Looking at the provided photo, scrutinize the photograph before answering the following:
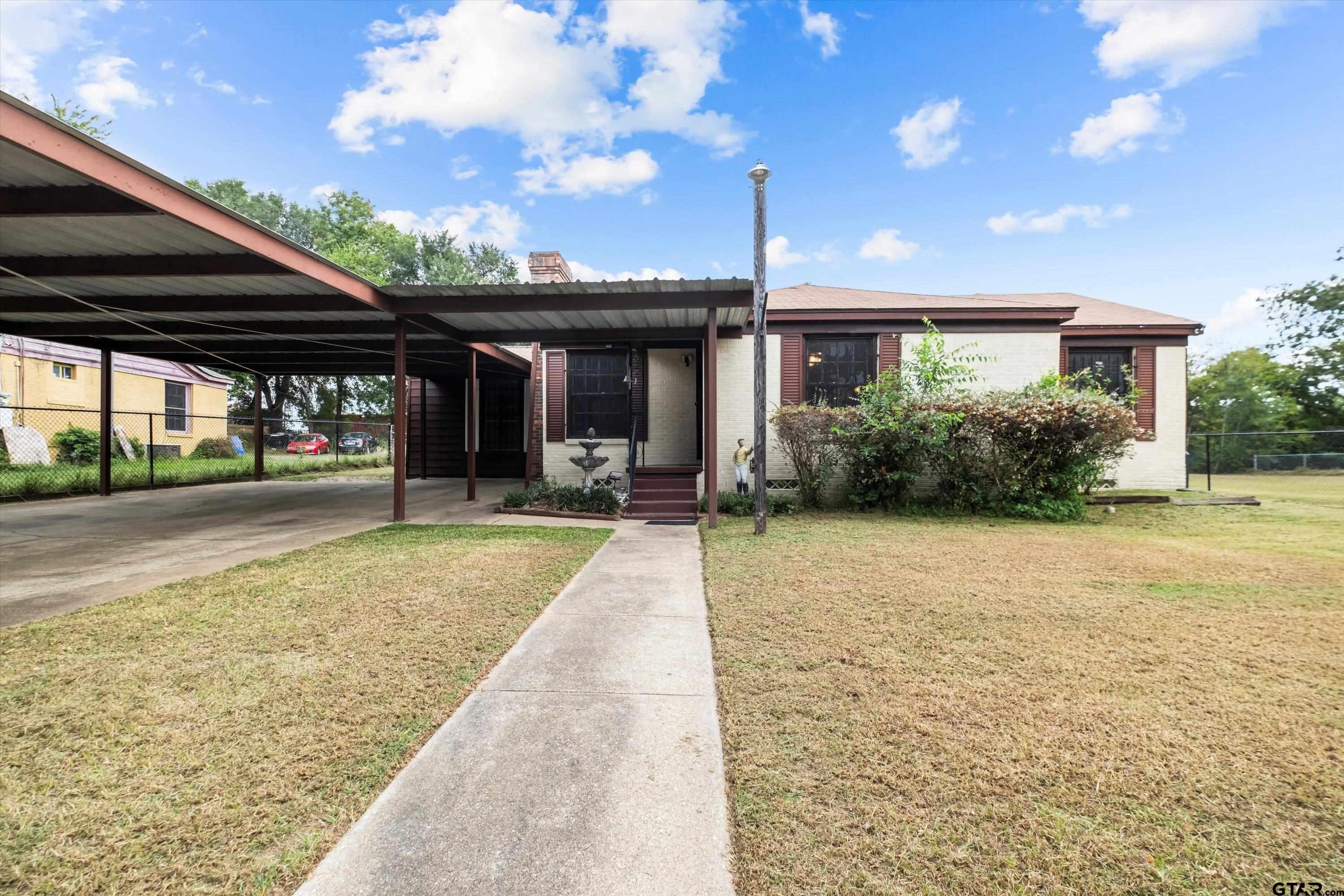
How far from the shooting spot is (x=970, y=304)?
990 centimetres

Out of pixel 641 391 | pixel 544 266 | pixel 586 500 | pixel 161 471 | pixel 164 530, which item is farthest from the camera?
pixel 161 471

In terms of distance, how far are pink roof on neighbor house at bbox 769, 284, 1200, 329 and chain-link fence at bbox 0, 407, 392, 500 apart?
1194cm

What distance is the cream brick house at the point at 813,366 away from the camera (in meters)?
9.45

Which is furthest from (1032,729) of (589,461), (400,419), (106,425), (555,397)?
(106,425)

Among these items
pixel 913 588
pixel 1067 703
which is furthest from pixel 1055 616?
pixel 1067 703

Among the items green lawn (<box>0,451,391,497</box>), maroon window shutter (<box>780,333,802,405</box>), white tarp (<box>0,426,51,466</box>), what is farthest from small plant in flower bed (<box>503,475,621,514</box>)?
white tarp (<box>0,426,51,466</box>)

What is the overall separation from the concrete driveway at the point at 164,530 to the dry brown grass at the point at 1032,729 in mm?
4897

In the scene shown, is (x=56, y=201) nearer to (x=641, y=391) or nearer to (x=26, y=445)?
(x=641, y=391)

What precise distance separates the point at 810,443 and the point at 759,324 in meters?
2.55

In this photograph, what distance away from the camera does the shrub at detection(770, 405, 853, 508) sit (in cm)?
813

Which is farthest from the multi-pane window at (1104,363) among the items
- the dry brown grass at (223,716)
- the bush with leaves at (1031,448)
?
the dry brown grass at (223,716)

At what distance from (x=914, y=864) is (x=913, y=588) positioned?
3.03 metres

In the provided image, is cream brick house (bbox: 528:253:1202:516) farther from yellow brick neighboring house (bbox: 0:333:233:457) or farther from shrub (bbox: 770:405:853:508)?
yellow brick neighboring house (bbox: 0:333:233:457)

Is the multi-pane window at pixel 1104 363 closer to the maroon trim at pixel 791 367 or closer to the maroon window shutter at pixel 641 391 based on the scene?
the maroon trim at pixel 791 367
